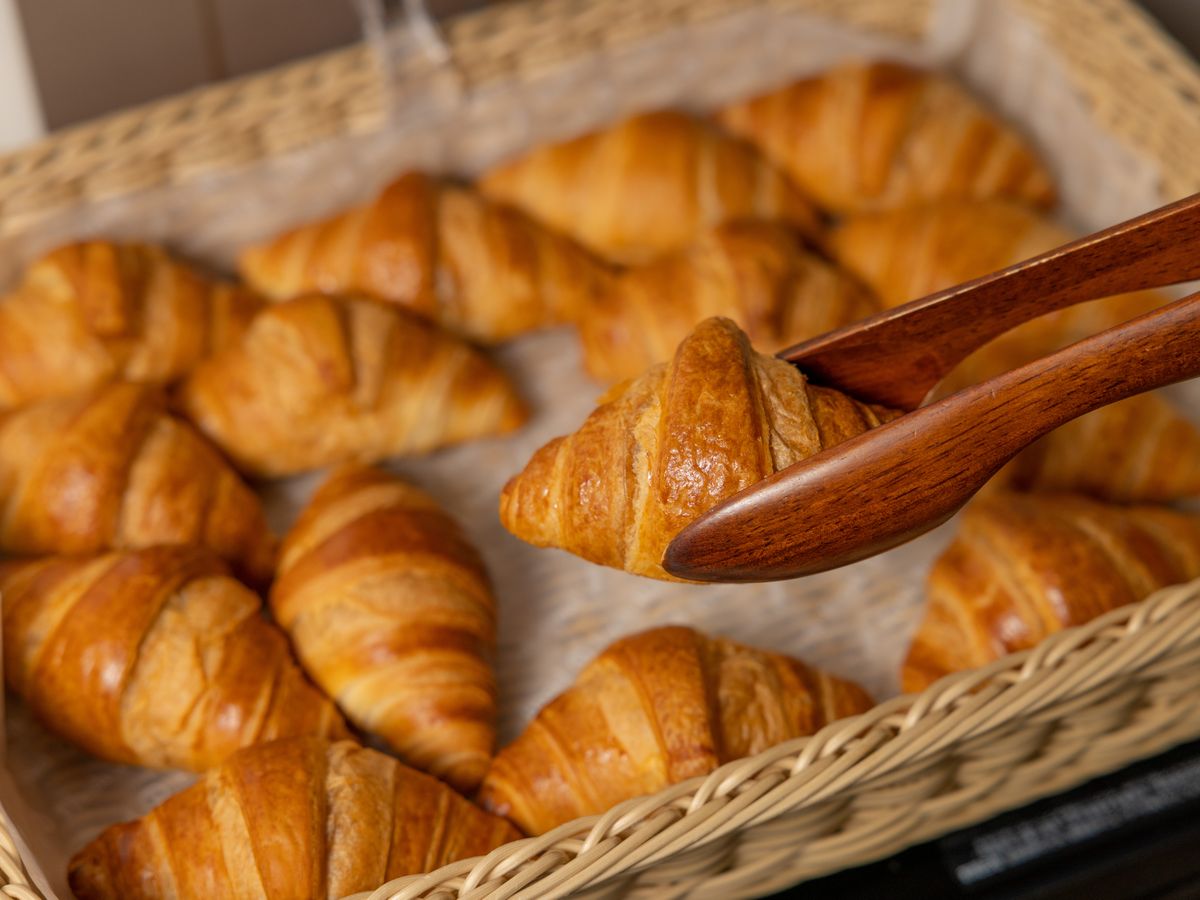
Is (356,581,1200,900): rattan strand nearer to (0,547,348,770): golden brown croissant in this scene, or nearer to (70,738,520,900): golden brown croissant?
(70,738,520,900): golden brown croissant

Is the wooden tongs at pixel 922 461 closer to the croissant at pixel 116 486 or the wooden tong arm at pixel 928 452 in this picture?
the wooden tong arm at pixel 928 452

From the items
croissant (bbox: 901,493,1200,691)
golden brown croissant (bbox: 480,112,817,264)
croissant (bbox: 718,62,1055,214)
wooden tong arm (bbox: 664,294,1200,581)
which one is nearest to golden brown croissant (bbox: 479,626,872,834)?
croissant (bbox: 901,493,1200,691)

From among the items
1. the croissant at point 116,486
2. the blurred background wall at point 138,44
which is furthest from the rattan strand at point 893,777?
the blurred background wall at point 138,44

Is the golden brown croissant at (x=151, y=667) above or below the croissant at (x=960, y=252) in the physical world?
below

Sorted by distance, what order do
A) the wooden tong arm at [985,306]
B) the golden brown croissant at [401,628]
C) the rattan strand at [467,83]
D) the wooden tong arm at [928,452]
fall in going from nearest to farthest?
the wooden tong arm at [928,452], the wooden tong arm at [985,306], the golden brown croissant at [401,628], the rattan strand at [467,83]

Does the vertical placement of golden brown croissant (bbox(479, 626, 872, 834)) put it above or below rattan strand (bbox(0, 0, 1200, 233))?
below

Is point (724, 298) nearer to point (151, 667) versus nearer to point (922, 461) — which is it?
point (922, 461)
